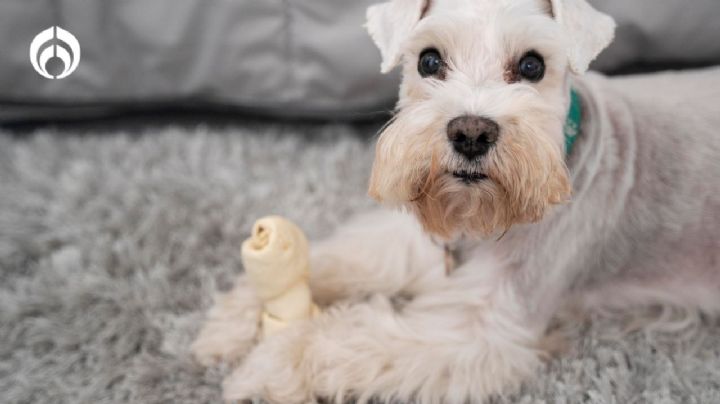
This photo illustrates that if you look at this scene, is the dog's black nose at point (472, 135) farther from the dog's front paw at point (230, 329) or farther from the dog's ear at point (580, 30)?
the dog's front paw at point (230, 329)

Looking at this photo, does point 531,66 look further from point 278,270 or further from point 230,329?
point 230,329

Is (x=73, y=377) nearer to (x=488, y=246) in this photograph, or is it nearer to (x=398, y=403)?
(x=398, y=403)

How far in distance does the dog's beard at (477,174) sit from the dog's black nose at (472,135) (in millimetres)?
12

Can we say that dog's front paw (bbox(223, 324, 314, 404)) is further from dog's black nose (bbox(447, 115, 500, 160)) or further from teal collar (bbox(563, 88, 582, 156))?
teal collar (bbox(563, 88, 582, 156))

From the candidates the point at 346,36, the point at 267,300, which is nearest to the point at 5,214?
the point at 267,300

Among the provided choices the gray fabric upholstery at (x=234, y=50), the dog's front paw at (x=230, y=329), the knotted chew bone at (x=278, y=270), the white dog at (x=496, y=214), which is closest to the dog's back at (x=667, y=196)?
the white dog at (x=496, y=214)

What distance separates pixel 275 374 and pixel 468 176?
0.61 meters

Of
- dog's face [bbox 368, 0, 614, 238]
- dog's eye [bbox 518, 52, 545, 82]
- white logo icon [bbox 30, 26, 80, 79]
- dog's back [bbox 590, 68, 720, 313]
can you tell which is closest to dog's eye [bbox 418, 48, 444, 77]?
dog's face [bbox 368, 0, 614, 238]

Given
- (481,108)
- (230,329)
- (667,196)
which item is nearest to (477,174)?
(481,108)

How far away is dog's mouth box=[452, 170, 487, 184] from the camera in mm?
1167

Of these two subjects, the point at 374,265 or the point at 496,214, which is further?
the point at 374,265

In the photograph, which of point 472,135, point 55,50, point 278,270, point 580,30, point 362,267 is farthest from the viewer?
point 55,50

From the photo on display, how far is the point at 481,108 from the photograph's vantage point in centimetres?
119

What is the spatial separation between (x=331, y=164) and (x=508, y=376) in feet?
3.22
